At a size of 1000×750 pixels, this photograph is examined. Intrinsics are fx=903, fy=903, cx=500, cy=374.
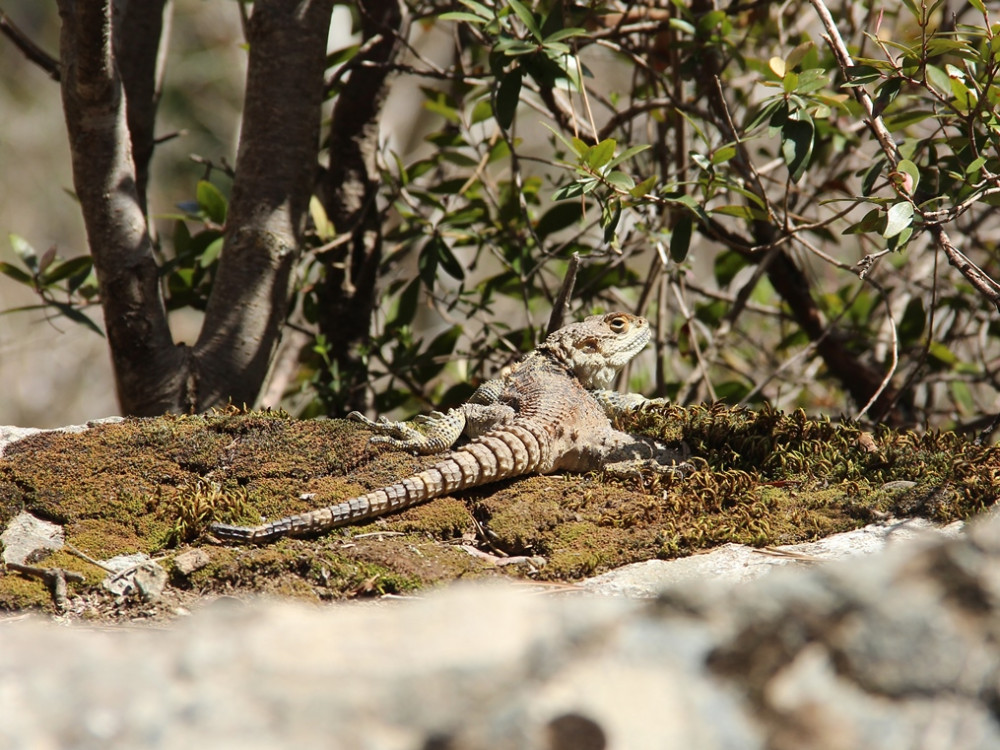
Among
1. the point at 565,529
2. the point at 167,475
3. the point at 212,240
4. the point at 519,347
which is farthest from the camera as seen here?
the point at 519,347

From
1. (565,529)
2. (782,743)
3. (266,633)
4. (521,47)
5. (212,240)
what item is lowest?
(565,529)

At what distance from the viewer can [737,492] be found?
308cm

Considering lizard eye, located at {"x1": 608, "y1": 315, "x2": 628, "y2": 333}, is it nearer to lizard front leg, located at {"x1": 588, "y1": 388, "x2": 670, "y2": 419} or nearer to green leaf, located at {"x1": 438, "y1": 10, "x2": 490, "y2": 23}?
lizard front leg, located at {"x1": 588, "y1": 388, "x2": 670, "y2": 419}

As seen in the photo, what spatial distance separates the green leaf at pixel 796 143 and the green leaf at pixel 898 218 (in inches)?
17.7

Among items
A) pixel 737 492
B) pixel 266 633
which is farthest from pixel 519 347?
pixel 266 633

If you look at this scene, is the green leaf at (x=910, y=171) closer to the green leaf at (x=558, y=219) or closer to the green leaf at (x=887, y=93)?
the green leaf at (x=887, y=93)

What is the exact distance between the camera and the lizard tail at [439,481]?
9.43 ft

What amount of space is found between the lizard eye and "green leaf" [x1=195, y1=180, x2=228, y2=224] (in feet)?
7.64

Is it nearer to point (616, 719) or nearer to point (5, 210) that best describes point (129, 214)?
point (616, 719)

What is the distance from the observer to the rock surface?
4.00 ft

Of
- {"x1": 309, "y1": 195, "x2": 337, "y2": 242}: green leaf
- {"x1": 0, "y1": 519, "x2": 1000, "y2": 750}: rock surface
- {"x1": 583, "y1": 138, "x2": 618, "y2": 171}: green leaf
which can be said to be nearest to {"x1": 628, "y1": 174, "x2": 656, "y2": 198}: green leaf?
{"x1": 583, "y1": 138, "x2": 618, "y2": 171}: green leaf

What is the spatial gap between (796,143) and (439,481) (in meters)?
1.96

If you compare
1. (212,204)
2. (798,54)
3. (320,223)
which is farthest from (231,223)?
(798,54)

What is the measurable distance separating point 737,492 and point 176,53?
18214 millimetres
